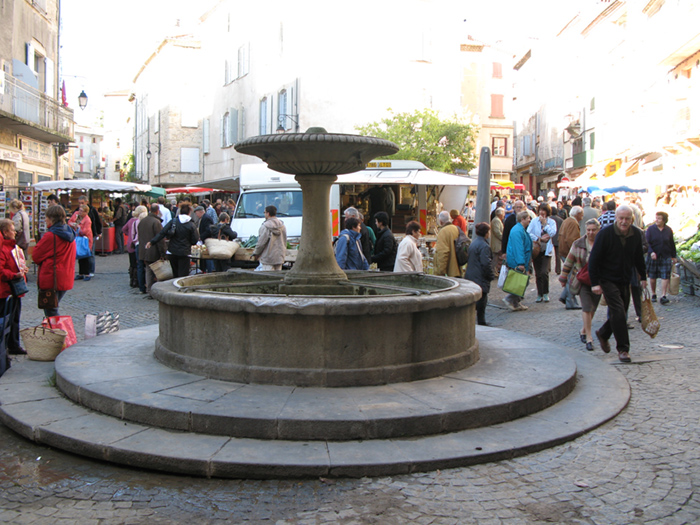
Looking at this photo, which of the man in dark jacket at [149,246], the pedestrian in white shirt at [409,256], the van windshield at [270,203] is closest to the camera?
the pedestrian in white shirt at [409,256]

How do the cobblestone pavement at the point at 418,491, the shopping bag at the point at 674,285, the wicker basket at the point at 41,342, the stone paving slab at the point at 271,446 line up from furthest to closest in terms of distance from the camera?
the shopping bag at the point at 674,285, the wicker basket at the point at 41,342, the stone paving slab at the point at 271,446, the cobblestone pavement at the point at 418,491

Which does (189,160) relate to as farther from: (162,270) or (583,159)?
(162,270)

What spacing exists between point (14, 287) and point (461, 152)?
88.2 feet

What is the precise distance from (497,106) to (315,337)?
44595mm

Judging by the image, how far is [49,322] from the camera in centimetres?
709

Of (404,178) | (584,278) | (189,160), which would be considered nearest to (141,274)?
(404,178)

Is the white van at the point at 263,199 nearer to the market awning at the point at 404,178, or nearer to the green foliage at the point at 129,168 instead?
the market awning at the point at 404,178

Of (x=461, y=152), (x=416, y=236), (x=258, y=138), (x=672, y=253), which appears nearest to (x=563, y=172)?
(x=461, y=152)

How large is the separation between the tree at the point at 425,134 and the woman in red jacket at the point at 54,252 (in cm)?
2216

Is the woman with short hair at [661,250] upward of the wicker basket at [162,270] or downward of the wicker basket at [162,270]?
upward

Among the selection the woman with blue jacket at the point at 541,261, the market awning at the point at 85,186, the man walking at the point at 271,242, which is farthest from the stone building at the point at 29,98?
the woman with blue jacket at the point at 541,261

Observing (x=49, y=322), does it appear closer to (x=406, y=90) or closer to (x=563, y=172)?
(x=406, y=90)

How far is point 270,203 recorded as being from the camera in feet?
50.9

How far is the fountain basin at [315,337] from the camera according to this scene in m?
5.36
